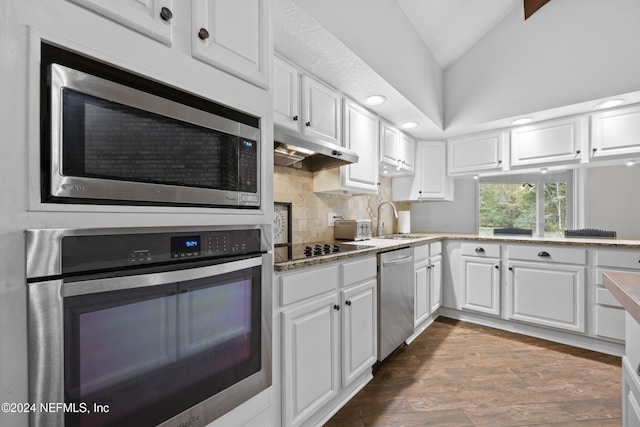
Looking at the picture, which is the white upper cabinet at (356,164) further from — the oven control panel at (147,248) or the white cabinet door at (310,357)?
the oven control panel at (147,248)

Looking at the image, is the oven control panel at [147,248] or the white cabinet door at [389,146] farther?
the white cabinet door at [389,146]

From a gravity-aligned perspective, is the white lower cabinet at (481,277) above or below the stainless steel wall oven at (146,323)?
below

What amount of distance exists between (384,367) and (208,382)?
1703 mm

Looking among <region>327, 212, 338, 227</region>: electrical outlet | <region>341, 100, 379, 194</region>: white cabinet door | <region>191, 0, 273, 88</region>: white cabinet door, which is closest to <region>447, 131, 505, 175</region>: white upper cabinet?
<region>341, 100, 379, 194</region>: white cabinet door

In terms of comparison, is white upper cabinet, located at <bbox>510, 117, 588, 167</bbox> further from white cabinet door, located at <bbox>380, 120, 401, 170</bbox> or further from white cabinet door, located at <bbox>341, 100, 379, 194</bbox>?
white cabinet door, located at <bbox>341, 100, 379, 194</bbox>

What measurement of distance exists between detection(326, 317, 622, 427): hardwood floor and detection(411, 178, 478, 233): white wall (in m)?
1.53

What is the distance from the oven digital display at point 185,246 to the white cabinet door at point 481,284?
304 centimetres

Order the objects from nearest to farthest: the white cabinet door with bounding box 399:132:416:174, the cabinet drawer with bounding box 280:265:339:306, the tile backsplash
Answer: the cabinet drawer with bounding box 280:265:339:306 → the tile backsplash → the white cabinet door with bounding box 399:132:416:174

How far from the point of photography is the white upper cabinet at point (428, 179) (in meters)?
3.53

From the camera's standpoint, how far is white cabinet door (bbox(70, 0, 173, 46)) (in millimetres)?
677

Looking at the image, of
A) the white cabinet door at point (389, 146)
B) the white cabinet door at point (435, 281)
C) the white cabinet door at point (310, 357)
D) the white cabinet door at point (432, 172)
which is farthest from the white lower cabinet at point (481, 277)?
the white cabinet door at point (310, 357)

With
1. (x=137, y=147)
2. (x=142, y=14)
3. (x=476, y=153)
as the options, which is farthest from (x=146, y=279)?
(x=476, y=153)

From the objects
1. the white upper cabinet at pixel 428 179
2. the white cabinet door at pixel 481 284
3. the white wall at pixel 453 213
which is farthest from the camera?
the white wall at pixel 453 213

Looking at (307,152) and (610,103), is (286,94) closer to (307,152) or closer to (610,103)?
(307,152)
